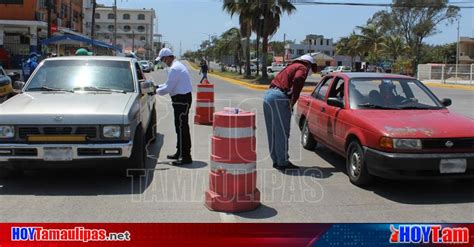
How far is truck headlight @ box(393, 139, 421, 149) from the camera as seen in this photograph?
6.27 meters

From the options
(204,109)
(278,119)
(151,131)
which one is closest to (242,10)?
(204,109)

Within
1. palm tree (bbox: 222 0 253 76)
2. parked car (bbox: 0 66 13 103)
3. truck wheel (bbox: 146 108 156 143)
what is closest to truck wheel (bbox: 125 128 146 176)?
truck wheel (bbox: 146 108 156 143)

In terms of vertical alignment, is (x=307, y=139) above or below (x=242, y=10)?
below

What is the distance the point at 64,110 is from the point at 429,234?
454cm

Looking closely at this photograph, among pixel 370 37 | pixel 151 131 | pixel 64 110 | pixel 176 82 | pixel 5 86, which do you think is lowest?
pixel 151 131

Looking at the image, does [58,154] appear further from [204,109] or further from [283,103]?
[204,109]

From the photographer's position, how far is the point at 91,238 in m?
4.20

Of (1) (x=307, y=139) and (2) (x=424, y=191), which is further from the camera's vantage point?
(1) (x=307, y=139)

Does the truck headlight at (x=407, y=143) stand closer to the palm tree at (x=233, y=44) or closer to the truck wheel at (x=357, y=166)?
the truck wheel at (x=357, y=166)

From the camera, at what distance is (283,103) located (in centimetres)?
786

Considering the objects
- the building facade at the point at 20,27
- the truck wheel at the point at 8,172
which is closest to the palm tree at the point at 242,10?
the building facade at the point at 20,27

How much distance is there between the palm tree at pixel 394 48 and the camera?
234 ft

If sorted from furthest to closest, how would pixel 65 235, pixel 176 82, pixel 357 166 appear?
pixel 176 82, pixel 357 166, pixel 65 235

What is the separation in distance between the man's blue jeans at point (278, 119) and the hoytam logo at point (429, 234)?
3.63 m
